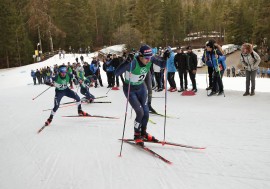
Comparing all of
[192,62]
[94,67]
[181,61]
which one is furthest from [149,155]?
[94,67]

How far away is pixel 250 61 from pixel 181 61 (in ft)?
9.65

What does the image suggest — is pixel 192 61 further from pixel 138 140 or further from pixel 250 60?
pixel 138 140

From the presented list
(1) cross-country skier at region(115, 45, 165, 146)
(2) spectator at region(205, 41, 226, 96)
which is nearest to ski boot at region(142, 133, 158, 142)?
(1) cross-country skier at region(115, 45, 165, 146)

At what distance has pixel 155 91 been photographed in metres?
12.7

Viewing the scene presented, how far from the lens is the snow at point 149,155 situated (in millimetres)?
4285

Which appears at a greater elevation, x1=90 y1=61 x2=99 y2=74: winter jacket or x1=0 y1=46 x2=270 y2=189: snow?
x1=90 y1=61 x2=99 y2=74: winter jacket

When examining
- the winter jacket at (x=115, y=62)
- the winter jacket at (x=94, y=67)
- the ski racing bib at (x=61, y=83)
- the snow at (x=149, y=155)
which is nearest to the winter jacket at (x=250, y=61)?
the snow at (x=149, y=155)

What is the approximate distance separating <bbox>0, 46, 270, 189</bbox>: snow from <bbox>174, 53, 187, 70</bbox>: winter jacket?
8.04ft

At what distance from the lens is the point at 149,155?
527 cm

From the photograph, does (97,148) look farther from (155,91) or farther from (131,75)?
(155,91)

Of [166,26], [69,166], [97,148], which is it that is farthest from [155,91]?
[166,26]

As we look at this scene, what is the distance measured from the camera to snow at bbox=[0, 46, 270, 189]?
429 centimetres

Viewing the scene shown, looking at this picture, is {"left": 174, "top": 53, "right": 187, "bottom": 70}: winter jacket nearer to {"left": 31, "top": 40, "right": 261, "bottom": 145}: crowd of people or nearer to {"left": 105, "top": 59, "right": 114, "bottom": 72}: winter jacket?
{"left": 31, "top": 40, "right": 261, "bottom": 145}: crowd of people

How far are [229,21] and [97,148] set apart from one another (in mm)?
60691
